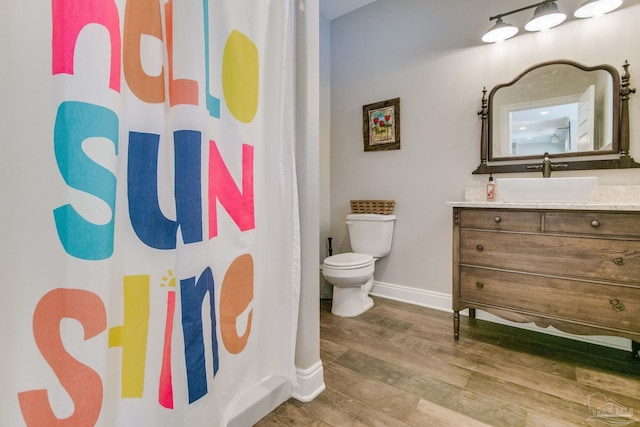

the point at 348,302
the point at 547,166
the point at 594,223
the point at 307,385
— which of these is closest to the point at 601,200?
the point at 547,166

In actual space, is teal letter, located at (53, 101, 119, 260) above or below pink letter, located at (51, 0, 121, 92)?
below

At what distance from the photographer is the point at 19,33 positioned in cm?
61

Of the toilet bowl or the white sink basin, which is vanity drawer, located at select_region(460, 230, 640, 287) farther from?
the toilet bowl

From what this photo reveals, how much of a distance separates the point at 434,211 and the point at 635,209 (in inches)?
47.5

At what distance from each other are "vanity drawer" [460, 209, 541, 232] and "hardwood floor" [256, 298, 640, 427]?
752mm

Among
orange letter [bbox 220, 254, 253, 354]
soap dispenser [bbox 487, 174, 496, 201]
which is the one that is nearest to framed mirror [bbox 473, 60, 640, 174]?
soap dispenser [bbox 487, 174, 496, 201]

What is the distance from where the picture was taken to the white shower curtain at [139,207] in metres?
0.63

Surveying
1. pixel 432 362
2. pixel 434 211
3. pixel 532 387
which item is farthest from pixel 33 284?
pixel 434 211

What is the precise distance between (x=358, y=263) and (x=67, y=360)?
5.92ft

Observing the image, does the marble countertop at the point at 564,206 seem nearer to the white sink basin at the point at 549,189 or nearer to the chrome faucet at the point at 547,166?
the white sink basin at the point at 549,189

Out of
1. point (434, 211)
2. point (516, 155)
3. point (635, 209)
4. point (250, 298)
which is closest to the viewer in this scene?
point (250, 298)

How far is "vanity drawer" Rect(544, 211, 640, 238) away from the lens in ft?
4.64

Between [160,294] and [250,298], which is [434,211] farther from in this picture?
[160,294]

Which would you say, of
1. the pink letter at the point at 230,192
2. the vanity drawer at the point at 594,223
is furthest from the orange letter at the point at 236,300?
the vanity drawer at the point at 594,223
